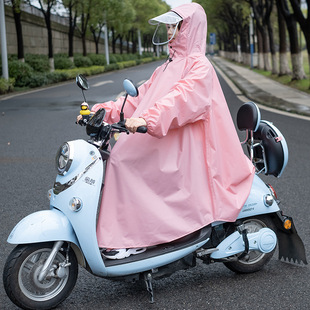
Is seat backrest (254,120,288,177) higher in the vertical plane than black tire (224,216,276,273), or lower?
higher

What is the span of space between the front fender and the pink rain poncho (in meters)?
0.19

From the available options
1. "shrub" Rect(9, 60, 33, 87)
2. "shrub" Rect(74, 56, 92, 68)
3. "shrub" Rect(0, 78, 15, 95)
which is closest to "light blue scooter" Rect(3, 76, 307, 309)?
"shrub" Rect(0, 78, 15, 95)

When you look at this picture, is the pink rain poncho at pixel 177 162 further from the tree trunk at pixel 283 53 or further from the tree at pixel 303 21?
the tree trunk at pixel 283 53

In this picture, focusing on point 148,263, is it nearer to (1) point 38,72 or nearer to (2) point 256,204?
(2) point 256,204

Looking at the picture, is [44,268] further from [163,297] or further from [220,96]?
[220,96]

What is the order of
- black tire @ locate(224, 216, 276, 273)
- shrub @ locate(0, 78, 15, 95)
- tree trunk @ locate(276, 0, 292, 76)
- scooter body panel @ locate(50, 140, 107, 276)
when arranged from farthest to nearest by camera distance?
tree trunk @ locate(276, 0, 292, 76) → shrub @ locate(0, 78, 15, 95) → black tire @ locate(224, 216, 276, 273) → scooter body panel @ locate(50, 140, 107, 276)

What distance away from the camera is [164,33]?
3.45 m

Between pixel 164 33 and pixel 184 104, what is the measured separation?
64 cm

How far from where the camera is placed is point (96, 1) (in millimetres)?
39875

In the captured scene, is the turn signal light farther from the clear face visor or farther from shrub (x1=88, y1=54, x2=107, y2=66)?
shrub (x1=88, y1=54, x2=107, y2=66)

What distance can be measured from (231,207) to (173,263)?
1.50 feet

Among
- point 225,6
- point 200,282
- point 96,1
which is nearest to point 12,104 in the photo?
point 200,282

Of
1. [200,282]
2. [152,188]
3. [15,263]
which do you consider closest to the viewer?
[15,263]

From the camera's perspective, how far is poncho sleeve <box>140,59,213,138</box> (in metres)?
2.90
